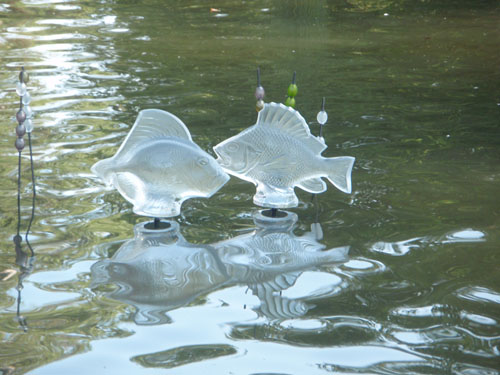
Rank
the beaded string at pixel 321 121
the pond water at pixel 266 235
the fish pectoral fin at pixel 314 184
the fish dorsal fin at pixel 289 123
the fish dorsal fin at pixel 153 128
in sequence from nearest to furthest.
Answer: the pond water at pixel 266 235 < the fish dorsal fin at pixel 153 128 < the fish dorsal fin at pixel 289 123 < the fish pectoral fin at pixel 314 184 < the beaded string at pixel 321 121

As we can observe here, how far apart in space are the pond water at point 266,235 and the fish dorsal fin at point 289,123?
0.37 m

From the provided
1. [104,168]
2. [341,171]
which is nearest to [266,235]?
[341,171]

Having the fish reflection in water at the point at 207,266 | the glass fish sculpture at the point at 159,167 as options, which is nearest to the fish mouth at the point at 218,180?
the glass fish sculpture at the point at 159,167

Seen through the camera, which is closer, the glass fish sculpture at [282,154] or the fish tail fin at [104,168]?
the fish tail fin at [104,168]

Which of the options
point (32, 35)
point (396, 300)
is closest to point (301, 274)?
point (396, 300)

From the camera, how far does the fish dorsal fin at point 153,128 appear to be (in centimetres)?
257

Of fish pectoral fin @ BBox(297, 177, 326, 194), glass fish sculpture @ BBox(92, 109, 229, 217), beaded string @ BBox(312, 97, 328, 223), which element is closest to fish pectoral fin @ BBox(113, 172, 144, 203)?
glass fish sculpture @ BBox(92, 109, 229, 217)

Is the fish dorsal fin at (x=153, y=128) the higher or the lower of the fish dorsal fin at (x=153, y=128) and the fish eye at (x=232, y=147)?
the higher

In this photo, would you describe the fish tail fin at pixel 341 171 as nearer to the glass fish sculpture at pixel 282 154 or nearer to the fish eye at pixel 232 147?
the glass fish sculpture at pixel 282 154

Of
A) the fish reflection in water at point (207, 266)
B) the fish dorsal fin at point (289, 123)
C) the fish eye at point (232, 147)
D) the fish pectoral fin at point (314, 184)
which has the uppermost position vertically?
the fish dorsal fin at point (289, 123)

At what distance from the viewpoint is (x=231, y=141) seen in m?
2.75

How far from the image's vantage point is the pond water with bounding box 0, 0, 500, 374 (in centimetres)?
209

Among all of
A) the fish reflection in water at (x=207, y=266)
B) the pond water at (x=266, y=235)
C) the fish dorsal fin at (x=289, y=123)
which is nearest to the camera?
the pond water at (x=266, y=235)

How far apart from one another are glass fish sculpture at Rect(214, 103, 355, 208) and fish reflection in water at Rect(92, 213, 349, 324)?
9.4 inches
